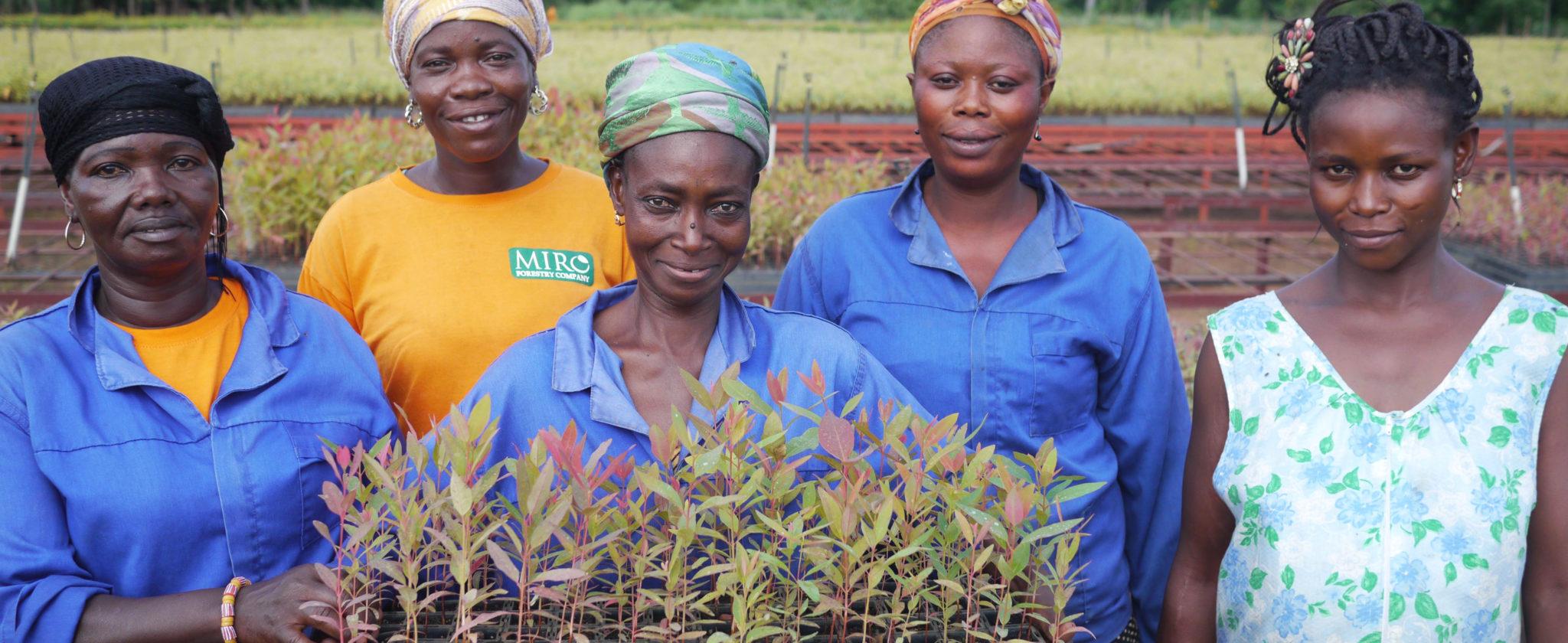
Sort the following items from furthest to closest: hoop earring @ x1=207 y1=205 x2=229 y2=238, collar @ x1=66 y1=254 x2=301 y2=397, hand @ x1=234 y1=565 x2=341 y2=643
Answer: hoop earring @ x1=207 y1=205 x2=229 y2=238, collar @ x1=66 y1=254 x2=301 y2=397, hand @ x1=234 y1=565 x2=341 y2=643

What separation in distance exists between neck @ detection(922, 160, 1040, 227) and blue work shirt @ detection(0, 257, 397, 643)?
1.02m

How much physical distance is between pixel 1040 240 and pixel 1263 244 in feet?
20.7

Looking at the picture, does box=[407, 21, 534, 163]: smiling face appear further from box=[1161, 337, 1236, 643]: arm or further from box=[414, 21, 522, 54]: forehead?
box=[1161, 337, 1236, 643]: arm

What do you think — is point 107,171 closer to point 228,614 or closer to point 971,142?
point 228,614

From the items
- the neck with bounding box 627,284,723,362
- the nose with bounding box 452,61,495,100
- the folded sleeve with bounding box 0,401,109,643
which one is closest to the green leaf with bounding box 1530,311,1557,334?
the neck with bounding box 627,284,723,362

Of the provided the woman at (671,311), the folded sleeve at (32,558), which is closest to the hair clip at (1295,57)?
the woman at (671,311)

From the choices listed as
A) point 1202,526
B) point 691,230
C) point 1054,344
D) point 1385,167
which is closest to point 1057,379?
point 1054,344

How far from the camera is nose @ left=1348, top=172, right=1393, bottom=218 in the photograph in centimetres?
163

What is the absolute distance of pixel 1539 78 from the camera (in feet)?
44.7

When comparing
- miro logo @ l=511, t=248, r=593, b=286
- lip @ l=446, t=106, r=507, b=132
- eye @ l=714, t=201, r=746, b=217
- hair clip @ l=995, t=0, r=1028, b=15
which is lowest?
miro logo @ l=511, t=248, r=593, b=286

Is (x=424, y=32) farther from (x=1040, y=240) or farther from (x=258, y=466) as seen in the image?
(x=1040, y=240)

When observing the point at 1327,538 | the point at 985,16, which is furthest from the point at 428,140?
the point at 1327,538

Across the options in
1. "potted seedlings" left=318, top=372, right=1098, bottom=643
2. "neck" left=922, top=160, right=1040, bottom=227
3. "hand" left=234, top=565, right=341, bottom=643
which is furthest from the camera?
"neck" left=922, top=160, right=1040, bottom=227

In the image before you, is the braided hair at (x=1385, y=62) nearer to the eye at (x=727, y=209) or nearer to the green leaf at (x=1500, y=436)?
the green leaf at (x=1500, y=436)
